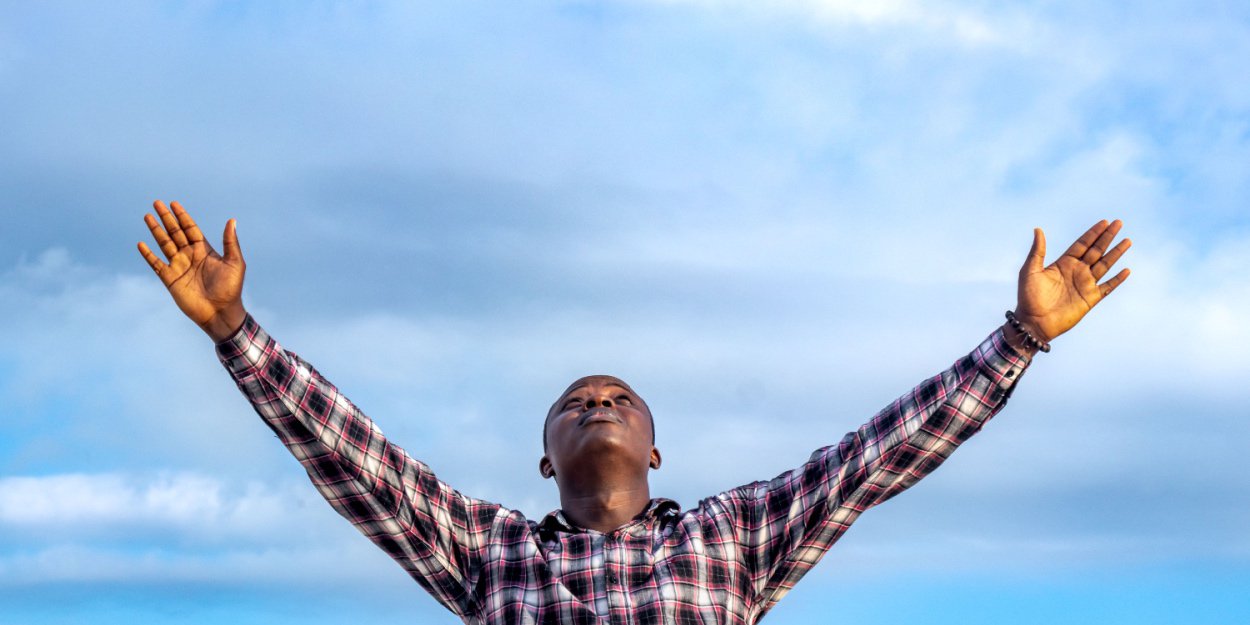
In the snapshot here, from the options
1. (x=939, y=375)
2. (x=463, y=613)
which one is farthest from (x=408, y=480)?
(x=939, y=375)

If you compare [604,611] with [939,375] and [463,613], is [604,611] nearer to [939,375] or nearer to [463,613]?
[463,613]

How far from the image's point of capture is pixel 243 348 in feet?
23.6

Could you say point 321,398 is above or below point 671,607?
above

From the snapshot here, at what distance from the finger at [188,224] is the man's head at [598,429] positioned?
244cm

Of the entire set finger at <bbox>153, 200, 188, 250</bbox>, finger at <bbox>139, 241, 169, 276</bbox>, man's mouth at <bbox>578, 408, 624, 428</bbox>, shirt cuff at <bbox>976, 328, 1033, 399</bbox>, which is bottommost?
shirt cuff at <bbox>976, 328, 1033, 399</bbox>

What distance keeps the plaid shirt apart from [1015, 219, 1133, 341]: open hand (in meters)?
0.23

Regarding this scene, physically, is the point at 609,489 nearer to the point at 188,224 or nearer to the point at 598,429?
the point at 598,429

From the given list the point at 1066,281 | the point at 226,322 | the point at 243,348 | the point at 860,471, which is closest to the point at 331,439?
the point at 243,348

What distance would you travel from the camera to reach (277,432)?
753cm

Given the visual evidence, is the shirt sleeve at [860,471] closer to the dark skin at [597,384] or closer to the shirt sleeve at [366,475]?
the dark skin at [597,384]

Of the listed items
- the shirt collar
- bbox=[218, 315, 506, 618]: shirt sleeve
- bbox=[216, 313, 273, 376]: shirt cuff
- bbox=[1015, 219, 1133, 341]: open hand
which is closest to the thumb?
bbox=[1015, 219, 1133, 341]: open hand

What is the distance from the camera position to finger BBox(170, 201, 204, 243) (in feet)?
23.6

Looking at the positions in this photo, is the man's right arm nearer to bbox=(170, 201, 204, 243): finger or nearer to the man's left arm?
bbox=(170, 201, 204, 243): finger

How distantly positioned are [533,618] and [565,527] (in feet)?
2.29
